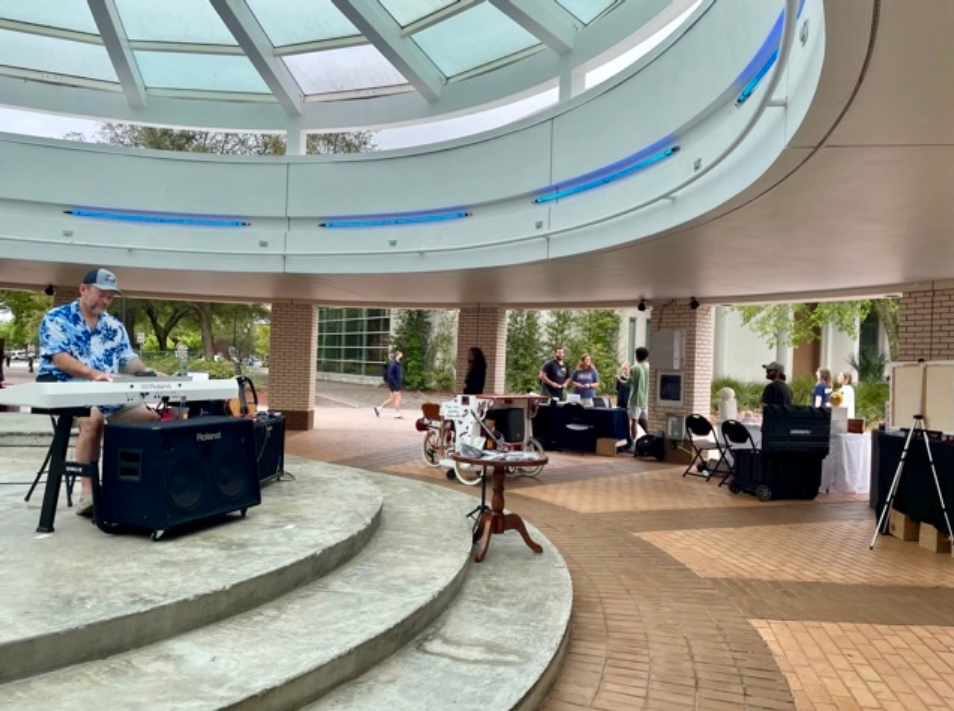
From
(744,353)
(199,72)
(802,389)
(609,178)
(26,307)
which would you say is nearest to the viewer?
(609,178)

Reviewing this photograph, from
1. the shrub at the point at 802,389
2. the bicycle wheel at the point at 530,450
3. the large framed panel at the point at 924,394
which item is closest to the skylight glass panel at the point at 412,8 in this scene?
the bicycle wheel at the point at 530,450

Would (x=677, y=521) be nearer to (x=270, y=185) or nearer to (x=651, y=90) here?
(x=651, y=90)

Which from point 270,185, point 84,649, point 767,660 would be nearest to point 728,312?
point 270,185

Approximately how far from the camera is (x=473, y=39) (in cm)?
977

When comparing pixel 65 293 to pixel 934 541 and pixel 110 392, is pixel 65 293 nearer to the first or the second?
pixel 110 392

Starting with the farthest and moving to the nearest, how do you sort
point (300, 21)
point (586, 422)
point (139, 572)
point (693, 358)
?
point (586, 422) → point (693, 358) → point (300, 21) → point (139, 572)

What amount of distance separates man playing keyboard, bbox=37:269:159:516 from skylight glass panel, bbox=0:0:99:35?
828 centimetres

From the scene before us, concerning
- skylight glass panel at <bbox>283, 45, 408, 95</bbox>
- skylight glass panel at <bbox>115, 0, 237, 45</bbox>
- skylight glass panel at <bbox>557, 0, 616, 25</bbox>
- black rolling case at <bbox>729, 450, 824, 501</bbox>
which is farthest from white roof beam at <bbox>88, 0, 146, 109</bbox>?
black rolling case at <bbox>729, 450, 824, 501</bbox>

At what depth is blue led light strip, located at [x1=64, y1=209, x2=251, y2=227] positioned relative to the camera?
408 inches

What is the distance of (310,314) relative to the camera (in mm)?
14336

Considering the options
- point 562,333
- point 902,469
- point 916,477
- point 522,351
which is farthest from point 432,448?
point 562,333

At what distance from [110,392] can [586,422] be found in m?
9.47

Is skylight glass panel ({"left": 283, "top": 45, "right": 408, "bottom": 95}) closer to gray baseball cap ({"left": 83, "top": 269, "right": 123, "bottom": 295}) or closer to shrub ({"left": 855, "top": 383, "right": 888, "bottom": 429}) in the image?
gray baseball cap ({"left": 83, "top": 269, "right": 123, "bottom": 295})

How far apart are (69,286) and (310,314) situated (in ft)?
15.6
